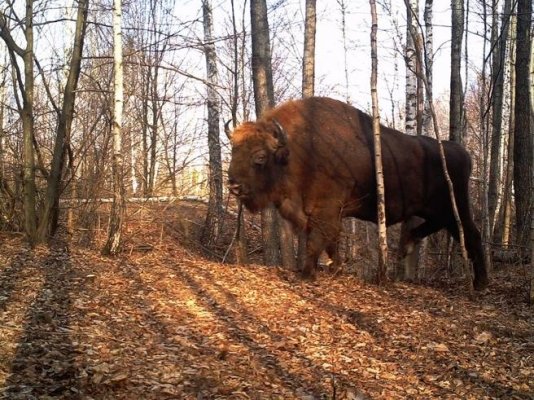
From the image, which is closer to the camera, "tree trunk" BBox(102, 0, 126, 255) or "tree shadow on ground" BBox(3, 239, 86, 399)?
"tree shadow on ground" BBox(3, 239, 86, 399)

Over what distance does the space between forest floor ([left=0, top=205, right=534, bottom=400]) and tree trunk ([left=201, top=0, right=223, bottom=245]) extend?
524cm

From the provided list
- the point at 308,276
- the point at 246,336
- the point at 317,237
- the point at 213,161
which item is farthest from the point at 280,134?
the point at 213,161

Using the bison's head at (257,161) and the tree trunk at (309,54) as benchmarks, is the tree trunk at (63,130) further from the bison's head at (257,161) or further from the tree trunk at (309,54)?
the tree trunk at (309,54)

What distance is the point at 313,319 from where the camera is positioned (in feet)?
20.7

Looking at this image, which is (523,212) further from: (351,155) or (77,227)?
(77,227)

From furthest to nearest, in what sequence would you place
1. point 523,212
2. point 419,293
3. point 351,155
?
1. point 523,212
2. point 351,155
3. point 419,293

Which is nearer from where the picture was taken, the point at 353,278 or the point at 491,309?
the point at 491,309

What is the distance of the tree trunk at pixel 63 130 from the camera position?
9914mm

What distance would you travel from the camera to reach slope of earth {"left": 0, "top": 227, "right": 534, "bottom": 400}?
4336 mm

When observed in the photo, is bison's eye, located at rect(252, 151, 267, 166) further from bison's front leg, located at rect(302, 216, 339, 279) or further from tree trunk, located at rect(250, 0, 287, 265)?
tree trunk, located at rect(250, 0, 287, 265)

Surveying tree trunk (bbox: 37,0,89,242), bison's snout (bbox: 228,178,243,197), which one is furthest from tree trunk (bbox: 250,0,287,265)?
tree trunk (bbox: 37,0,89,242)

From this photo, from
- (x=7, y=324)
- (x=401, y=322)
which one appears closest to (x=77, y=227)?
(x=7, y=324)

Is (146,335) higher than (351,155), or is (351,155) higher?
(351,155)

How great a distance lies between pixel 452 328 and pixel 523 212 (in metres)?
6.95
